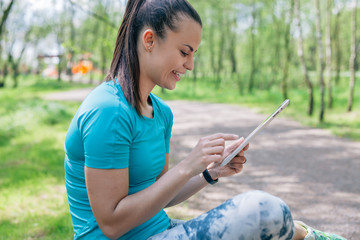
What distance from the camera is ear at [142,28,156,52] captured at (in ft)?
4.99

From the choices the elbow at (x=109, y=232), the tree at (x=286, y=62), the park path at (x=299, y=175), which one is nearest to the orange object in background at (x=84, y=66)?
the tree at (x=286, y=62)

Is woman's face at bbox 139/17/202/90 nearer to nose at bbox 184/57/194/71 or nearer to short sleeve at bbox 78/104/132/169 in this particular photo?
nose at bbox 184/57/194/71

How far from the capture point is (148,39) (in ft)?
5.02

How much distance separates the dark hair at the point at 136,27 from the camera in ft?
4.99

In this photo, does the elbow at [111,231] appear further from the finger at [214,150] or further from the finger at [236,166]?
the finger at [236,166]

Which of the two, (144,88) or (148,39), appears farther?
(144,88)

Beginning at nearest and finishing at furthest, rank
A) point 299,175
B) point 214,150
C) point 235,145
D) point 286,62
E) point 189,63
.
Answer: point 214,150 → point 189,63 → point 235,145 → point 299,175 → point 286,62

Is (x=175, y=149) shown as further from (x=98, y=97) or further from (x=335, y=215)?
(x=98, y=97)

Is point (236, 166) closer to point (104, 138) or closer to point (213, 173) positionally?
point (213, 173)

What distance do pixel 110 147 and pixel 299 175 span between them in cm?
396

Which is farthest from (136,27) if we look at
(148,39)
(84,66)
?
(84,66)

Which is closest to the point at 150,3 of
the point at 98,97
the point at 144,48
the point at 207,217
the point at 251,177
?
the point at 144,48

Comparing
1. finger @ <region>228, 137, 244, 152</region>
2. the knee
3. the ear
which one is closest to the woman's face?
the ear

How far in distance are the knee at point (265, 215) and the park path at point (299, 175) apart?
1.95 m
